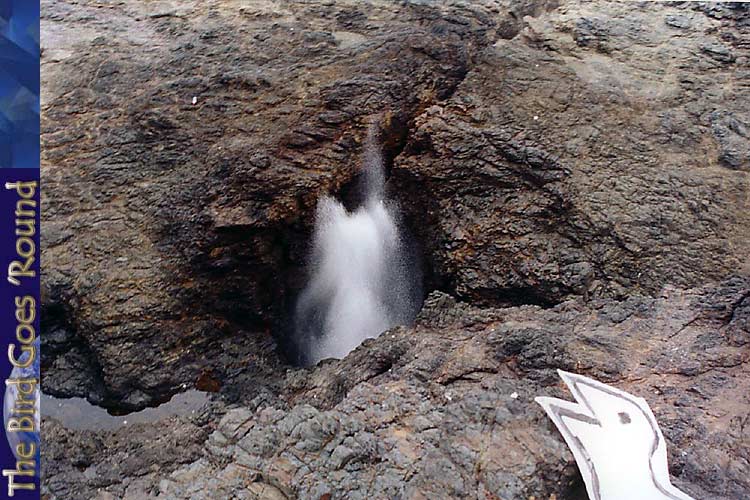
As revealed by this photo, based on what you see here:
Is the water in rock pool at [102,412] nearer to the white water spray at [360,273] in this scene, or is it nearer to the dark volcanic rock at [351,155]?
the dark volcanic rock at [351,155]

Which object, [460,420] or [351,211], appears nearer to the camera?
[460,420]

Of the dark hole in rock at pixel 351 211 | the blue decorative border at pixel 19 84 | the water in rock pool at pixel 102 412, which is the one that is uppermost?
the blue decorative border at pixel 19 84

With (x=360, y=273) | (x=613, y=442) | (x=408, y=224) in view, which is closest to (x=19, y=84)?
(x=360, y=273)

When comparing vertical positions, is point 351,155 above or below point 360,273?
above

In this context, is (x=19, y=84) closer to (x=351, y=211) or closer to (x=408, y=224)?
(x=351, y=211)

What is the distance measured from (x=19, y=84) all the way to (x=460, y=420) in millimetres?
2426

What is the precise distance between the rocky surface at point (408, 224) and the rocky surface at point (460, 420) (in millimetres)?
10

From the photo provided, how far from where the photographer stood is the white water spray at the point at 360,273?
3.42m

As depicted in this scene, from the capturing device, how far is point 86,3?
3404 mm

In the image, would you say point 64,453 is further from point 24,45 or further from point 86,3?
point 86,3

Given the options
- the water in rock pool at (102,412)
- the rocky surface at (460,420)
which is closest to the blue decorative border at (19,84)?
the water in rock pool at (102,412)

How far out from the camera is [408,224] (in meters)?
3.54

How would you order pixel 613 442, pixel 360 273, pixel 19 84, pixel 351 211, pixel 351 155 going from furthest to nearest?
pixel 360 273, pixel 351 211, pixel 351 155, pixel 19 84, pixel 613 442

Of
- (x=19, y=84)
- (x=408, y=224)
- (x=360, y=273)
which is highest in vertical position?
(x=19, y=84)
